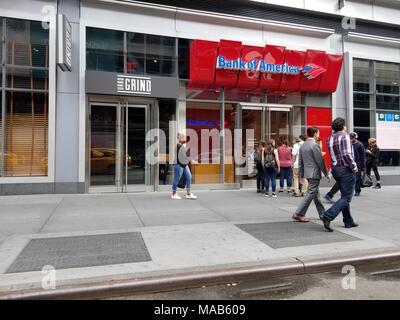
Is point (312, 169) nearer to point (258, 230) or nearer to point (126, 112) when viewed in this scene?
point (258, 230)

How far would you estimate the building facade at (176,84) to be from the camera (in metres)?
10.3

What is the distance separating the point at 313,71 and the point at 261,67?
2.00 metres

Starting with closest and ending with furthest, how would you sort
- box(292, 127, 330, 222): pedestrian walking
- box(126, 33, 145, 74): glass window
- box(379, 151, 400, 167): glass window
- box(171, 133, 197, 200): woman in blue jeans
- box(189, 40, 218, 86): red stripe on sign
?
box(292, 127, 330, 222): pedestrian walking → box(171, 133, 197, 200): woman in blue jeans → box(126, 33, 145, 74): glass window → box(189, 40, 218, 86): red stripe on sign → box(379, 151, 400, 167): glass window

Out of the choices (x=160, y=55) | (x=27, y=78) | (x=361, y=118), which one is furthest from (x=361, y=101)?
(x=27, y=78)

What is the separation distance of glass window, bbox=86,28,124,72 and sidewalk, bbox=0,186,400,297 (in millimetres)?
4225

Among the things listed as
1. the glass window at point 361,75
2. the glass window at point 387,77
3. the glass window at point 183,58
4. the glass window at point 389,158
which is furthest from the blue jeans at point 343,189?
the glass window at point 387,77

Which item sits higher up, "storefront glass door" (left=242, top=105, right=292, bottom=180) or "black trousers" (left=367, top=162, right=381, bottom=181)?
"storefront glass door" (left=242, top=105, right=292, bottom=180)

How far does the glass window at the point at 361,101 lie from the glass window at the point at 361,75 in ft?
0.75

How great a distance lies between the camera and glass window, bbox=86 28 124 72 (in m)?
10.8

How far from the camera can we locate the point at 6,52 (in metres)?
10.2

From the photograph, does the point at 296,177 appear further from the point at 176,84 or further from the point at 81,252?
the point at 81,252

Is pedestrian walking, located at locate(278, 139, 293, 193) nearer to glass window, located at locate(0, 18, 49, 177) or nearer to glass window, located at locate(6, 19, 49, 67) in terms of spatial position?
glass window, located at locate(0, 18, 49, 177)

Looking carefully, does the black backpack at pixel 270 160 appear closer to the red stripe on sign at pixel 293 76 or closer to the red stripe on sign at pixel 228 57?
the red stripe on sign at pixel 228 57

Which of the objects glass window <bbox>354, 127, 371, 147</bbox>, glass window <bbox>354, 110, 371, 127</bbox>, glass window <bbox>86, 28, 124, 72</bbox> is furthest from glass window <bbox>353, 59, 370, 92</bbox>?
glass window <bbox>86, 28, 124, 72</bbox>
